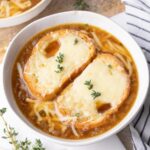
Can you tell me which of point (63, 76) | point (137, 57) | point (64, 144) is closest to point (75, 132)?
point (64, 144)

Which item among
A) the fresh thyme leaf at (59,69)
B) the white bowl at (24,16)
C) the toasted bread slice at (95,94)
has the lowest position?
the toasted bread slice at (95,94)

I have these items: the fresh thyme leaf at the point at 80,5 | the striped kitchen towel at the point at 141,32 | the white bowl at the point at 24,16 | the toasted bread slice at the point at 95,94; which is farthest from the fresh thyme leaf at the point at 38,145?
the fresh thyme leaf at the point at 80,5

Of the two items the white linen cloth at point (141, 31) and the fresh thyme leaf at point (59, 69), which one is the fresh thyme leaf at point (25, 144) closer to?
the fresh thyme leaf at point (59, 69)

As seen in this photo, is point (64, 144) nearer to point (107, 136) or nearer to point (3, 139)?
point (107, 136)

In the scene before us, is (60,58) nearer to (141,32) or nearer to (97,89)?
(97,89)

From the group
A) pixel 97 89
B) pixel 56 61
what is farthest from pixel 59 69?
pixel 97 89

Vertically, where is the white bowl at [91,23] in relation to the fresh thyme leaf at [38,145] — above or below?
above
